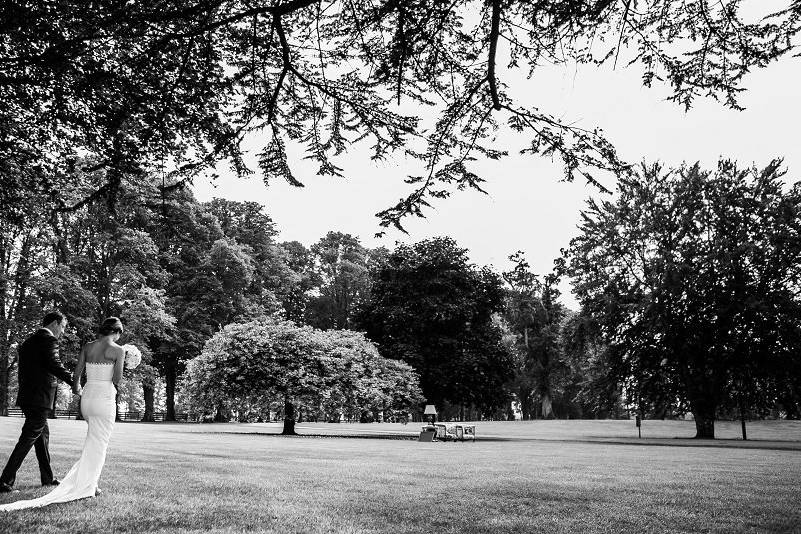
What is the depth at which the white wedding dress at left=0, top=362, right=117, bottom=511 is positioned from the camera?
7035mm

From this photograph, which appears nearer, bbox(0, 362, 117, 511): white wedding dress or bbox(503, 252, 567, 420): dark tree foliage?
bbox(0, 362, 117, 511): white wedding dress

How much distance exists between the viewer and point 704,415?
33.5 metres

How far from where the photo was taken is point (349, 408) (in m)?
28.5

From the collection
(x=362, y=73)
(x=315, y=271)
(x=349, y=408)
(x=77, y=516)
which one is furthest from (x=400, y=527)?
(x=315, y=271)

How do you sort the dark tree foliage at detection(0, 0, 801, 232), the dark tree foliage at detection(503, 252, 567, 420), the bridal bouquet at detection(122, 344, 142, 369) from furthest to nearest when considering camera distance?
the dark tree foliage at detection(503, 252, 567, 420) → the bridal bouquet at detection(122, 344, 142, 369) → the dark tree foliage at detection(0, 0, 801, 232)

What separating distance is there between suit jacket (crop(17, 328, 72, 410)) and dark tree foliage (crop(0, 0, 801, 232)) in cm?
251

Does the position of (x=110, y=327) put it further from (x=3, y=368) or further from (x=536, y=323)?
(x=536, y=323)

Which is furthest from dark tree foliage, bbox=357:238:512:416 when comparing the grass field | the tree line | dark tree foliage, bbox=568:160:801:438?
the grass field

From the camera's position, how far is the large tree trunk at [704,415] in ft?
107

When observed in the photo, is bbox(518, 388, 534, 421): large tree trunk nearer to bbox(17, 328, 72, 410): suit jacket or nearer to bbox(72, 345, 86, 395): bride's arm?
bbox(17, 328, 72, 410): suit jacket

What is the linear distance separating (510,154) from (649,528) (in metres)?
4.13

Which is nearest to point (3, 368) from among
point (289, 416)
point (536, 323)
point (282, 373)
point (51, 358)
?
point (289, 416)

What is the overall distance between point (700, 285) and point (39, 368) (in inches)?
1177

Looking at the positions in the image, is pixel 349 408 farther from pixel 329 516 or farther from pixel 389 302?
pixel 329 516
